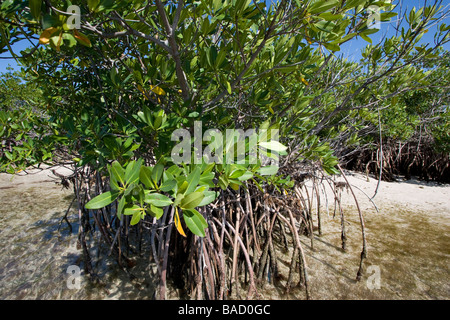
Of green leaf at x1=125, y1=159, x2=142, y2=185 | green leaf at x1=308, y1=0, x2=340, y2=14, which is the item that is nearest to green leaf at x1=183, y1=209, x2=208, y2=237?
green leaf at x1=125, y1=159, x2=142, y2=185

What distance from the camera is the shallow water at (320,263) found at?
2.08 metres

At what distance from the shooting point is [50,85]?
1.99 metres

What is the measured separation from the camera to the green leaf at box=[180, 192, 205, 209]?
0.78 metres

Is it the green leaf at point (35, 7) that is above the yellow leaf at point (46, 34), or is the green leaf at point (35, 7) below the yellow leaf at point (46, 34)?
above

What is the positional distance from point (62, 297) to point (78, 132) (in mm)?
1663

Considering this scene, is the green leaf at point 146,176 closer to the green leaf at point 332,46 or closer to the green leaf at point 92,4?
the green leaf at point 92,4

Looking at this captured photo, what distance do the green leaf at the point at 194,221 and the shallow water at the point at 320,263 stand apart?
158cm

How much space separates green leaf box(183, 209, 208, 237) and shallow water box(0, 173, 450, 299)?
1575 millimetres

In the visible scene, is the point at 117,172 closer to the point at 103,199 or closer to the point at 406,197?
the point at 103,199

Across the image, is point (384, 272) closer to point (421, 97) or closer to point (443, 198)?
point (443, 198)

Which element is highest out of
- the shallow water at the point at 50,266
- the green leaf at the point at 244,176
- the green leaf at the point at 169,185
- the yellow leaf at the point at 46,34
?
the yellow leaf at the point at 46,34

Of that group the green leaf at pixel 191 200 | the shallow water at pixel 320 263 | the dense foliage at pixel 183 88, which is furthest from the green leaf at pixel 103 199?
the shallow water at pixel 320 263
